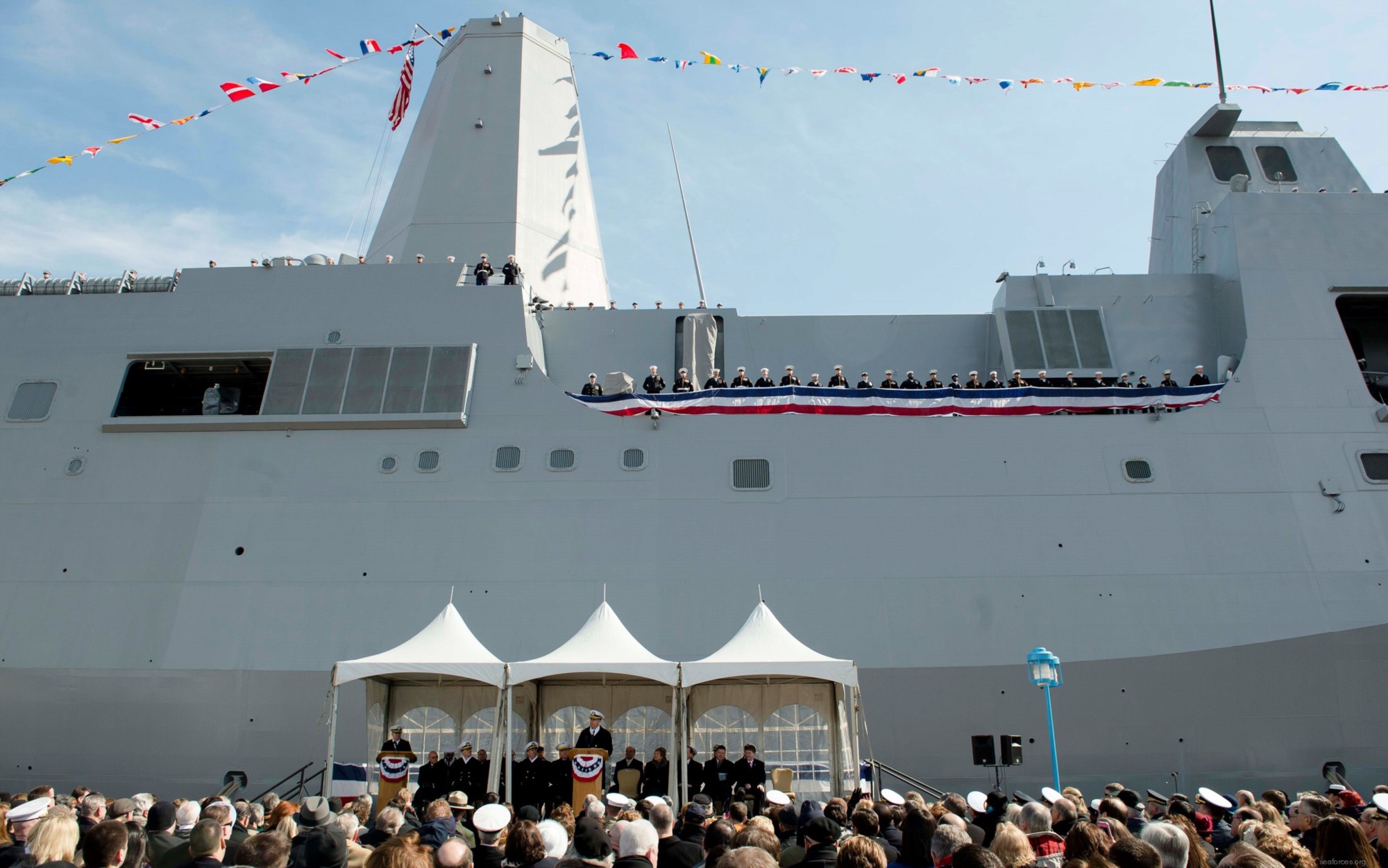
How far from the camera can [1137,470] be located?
12914 mm

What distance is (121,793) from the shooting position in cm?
1166

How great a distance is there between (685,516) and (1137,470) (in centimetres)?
608

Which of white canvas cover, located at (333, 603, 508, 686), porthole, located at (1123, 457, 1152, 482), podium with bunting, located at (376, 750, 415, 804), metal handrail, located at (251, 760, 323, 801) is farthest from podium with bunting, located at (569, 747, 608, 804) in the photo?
porthole, located at (1123, 457, 1152, 482)

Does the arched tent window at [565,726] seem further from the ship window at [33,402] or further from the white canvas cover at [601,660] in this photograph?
the ship window at [33,402]

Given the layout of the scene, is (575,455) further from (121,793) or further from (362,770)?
(121,793)

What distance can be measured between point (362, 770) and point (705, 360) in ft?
24.9

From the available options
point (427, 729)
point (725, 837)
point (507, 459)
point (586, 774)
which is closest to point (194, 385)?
point (507, 459)

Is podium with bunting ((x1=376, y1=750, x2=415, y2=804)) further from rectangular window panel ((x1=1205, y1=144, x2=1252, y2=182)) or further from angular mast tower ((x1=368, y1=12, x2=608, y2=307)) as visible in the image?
rectangular window panel ((x1=1205, y1=144, x2=1252, y2=182))

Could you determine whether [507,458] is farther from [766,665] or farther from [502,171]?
[502,171]

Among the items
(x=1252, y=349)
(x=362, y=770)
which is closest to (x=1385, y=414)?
(x=1252, y=349)

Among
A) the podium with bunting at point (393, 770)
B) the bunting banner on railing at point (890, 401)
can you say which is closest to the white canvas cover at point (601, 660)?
the podium with bunting at point (393, 770)

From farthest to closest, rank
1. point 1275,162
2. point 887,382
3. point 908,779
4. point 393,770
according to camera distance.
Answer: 1. point 1275,162
2. point 887,382
3. point 908,779
4. point 393,770

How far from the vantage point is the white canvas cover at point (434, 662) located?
948cm

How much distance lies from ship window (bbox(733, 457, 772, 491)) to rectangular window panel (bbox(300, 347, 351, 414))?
221 inches
